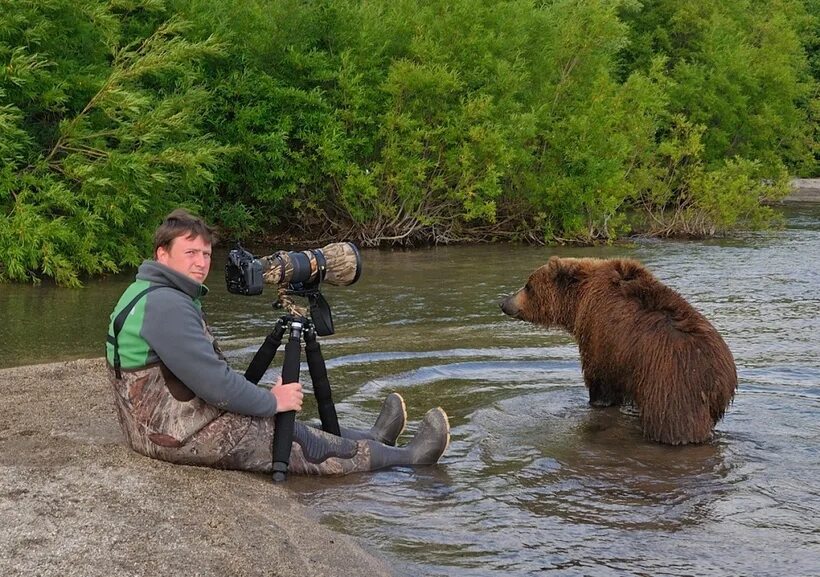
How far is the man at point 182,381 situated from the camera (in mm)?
4867

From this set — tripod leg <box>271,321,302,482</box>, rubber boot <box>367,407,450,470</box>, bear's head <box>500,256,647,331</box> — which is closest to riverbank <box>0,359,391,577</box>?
tripod leg <box>271,321,302,482</box>

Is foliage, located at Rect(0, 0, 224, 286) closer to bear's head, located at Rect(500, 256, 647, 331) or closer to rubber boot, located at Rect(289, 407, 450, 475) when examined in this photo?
bear's head, located at Rect(500, 256, 647, 331)

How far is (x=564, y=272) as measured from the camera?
7125mm

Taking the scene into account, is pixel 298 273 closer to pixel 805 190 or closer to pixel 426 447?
pixel 426 447

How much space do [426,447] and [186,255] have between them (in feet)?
5.72

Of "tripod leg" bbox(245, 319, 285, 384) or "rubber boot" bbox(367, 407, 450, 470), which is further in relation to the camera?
"rubber boot" bbox(367, 407, 450, 470)

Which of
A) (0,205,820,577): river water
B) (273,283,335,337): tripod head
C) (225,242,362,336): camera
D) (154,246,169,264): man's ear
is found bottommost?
(0,205,820,577): river water

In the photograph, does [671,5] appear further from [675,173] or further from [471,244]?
[471,244]

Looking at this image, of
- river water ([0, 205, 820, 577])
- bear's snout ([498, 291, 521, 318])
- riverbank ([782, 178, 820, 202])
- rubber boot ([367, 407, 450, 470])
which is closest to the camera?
river water ([0, 205, 820, 577])

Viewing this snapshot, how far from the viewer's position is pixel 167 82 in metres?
16.0

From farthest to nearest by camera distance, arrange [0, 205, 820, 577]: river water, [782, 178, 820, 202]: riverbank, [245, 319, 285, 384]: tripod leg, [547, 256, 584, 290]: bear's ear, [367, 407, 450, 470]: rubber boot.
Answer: [782, 178, 820, 202]: riverbank, [547, 256, 584, 290]: bear's ear, [367, 407, 450, 470]: rubber boot, [245, 319, 285, 384]: tripod leg, [0, 205, 820, 577]: river water

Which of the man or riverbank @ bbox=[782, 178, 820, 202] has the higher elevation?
riverbank @ bbox=[782, 178, 820, 202]

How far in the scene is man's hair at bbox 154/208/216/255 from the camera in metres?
5.01

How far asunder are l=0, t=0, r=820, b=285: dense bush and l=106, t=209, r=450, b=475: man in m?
8.17
